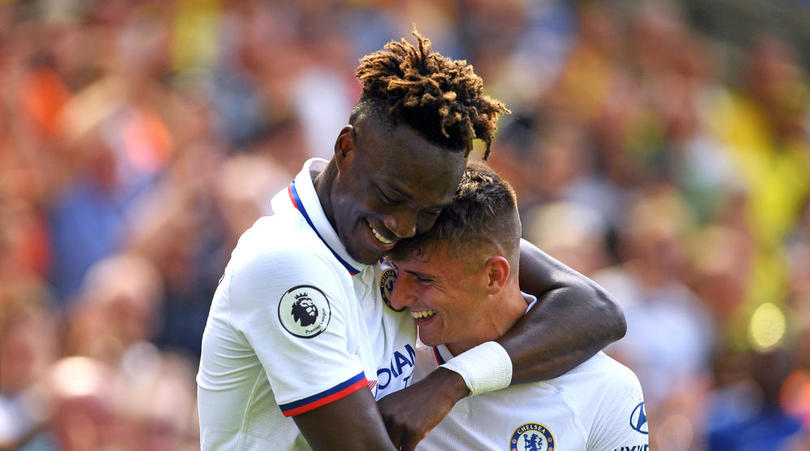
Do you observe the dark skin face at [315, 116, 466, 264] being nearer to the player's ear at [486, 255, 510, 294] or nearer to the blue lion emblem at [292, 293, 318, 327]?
the blue lion emblem at [292, 293, 318, 327]

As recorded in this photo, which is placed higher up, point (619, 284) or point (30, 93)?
point (30, 93)

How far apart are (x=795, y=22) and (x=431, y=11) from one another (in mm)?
A: 4628

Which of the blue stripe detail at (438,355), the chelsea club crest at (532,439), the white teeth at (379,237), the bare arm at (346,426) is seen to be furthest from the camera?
the blue stripe detail at (438,355)

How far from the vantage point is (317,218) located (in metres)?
3.09

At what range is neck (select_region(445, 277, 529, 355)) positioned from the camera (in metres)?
3.52

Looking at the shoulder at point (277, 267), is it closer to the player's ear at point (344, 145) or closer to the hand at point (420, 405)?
the player's ear at point (344, 145)

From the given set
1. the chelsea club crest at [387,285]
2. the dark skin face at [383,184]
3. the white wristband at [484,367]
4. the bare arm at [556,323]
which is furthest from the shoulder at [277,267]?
the bare arm at [556,323]

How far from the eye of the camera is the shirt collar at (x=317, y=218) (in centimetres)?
308

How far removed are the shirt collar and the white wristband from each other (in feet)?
1.33

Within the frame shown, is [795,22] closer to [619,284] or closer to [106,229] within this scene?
[619,284]

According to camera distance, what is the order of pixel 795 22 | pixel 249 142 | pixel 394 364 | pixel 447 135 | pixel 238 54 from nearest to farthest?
pixel 447 135, pixel 394 364, pixel 249 142, pixel 238 54, pixel 795 22

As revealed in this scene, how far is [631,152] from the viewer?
8.88m

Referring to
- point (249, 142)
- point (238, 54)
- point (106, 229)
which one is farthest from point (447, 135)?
point (238, 54)

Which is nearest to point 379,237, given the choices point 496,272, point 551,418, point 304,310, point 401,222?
point 401,222
